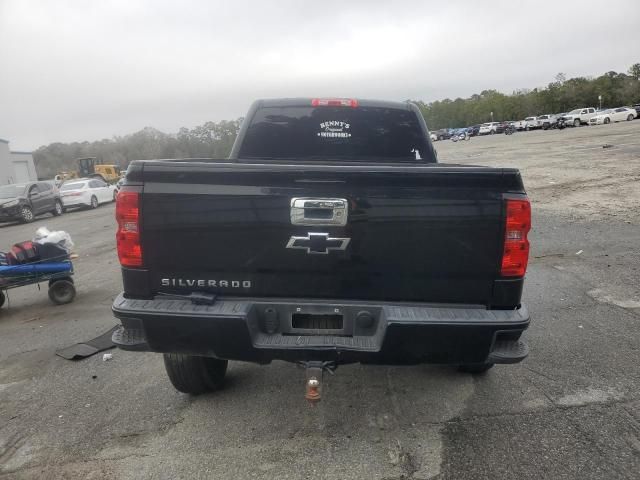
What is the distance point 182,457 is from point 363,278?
1.58 metres

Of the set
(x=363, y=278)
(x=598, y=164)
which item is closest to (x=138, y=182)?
(x=363, y=278)

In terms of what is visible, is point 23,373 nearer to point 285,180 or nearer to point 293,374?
point 293,374

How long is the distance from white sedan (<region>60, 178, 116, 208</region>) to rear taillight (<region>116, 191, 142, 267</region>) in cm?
2204

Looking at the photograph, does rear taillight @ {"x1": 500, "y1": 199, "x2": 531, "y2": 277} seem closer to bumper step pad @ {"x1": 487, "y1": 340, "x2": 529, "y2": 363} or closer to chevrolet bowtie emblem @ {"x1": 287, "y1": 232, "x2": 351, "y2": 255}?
bumper step pad @ {"x1": 487, "y1": 340, "x2": 529, "y2": 363}

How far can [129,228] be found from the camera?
2.81 metres

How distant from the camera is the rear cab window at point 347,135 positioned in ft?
15.6

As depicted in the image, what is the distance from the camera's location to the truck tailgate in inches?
104

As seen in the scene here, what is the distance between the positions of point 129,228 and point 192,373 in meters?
1.23

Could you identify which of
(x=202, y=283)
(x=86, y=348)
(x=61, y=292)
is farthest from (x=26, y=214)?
(x=202, y=283)

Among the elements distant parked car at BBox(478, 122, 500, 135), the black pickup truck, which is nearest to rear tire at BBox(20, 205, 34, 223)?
the black pickup truck

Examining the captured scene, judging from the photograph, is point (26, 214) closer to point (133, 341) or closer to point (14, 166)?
point (133, 341)

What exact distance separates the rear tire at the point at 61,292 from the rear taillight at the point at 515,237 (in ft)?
19.5

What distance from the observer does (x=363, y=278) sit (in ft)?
9.02

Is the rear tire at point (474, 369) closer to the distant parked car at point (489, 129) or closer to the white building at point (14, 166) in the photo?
the white building at point (14, 166)
